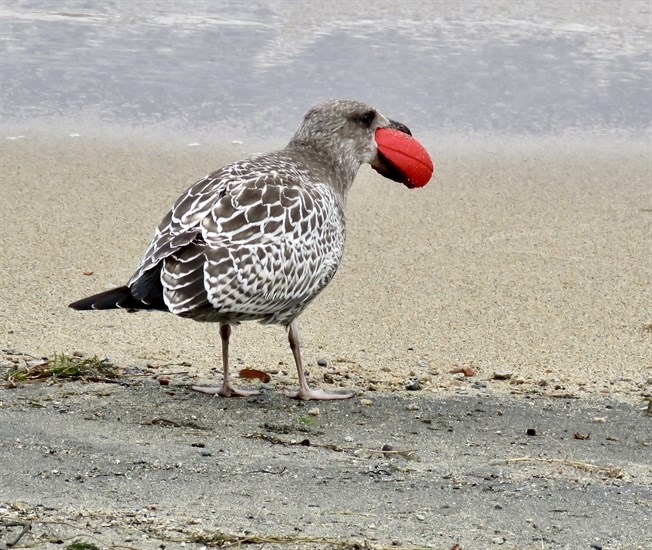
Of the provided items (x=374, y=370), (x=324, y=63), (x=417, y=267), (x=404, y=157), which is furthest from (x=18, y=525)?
(x=324, y=63)

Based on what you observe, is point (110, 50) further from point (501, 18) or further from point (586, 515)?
point (586, 515)

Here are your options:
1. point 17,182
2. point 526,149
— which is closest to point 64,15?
point 17,182

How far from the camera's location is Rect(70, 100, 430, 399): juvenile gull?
4750 mm

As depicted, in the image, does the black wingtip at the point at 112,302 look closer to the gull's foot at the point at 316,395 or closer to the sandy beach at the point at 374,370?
the sandy beach at the point at 374,370

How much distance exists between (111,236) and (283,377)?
2.10 m

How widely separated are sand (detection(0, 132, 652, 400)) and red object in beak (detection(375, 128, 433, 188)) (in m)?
0.83

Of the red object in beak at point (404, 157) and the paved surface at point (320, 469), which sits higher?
the red object in beak at point (404, 157)

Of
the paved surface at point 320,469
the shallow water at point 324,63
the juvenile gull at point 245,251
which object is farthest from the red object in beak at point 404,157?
the shallow water at point 324,63

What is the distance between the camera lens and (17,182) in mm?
8156

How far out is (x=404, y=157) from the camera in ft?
20.1

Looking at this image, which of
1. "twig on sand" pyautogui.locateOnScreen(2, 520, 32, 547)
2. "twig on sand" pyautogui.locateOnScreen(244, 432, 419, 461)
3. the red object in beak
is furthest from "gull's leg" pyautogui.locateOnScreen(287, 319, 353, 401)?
"twig on sand" pyautogui.locateOnScreen(2, 520, 32, 547)

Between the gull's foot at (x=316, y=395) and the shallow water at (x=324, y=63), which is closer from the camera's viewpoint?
the gull's foot at (x=316, y=395)

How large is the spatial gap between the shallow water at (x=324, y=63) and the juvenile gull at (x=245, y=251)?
411 cm

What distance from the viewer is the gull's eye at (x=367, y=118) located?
6.07 meters
